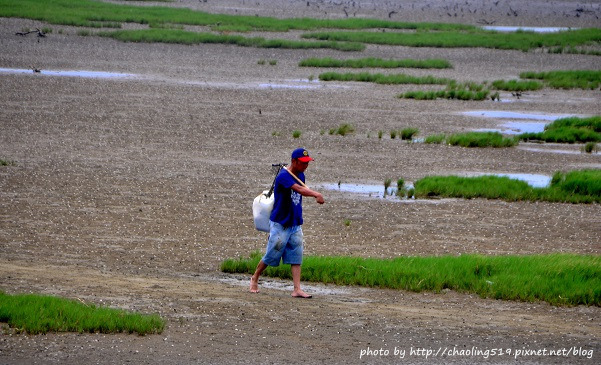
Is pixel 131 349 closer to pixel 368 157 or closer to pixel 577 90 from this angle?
pixel 368 157

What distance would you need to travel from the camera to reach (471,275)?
12.8m

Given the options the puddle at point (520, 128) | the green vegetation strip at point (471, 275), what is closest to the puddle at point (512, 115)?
the puddle at point (520, 128)

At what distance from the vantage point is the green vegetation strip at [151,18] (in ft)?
186

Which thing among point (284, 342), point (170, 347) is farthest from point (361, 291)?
point (170, 347)

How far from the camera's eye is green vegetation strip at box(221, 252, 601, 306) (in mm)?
12250

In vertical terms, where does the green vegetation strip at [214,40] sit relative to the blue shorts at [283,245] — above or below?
above

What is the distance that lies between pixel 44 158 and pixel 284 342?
12404 mm

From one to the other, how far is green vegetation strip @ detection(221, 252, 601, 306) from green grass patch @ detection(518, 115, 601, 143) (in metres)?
14.1

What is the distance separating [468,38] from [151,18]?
61.4 feet

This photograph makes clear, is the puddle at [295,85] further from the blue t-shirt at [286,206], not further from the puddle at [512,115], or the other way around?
the blue t-shirt at [286,206]

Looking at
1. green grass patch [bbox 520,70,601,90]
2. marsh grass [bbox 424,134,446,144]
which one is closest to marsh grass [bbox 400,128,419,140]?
marsh grass [bbox 424,134,446,144]

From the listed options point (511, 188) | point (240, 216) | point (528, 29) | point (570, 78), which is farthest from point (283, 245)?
point (528, 29)

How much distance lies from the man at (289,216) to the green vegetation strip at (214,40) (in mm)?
38668

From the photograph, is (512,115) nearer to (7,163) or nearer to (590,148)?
(590,148)
